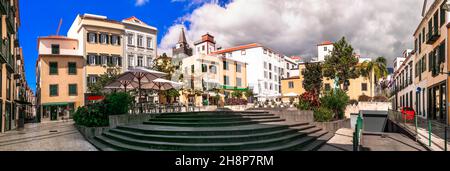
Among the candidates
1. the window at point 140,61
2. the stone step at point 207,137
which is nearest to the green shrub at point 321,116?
the stone step at point 207,137

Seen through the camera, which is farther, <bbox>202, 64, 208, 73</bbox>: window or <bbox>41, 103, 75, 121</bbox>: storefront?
<bbox>202, 64, 208, 73</bbox>: window

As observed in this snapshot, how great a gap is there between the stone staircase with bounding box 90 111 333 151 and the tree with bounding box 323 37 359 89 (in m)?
24.9

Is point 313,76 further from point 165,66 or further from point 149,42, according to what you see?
point 149,42

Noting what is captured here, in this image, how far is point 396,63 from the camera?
59031 millimetres

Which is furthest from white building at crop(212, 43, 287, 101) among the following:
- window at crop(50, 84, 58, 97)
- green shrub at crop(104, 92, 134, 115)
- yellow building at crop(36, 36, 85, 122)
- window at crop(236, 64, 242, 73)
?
green shrub at crop(104, 92, 134, 115)

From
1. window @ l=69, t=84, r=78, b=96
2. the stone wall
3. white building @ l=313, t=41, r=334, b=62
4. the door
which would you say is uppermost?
white building @ l=313, t=41, r=334, b=62

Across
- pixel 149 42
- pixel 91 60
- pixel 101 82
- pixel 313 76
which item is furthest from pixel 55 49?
pixel 313 76

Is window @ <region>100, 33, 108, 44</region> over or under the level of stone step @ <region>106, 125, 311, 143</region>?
over

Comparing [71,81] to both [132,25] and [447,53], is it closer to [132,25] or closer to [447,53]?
[132,25]

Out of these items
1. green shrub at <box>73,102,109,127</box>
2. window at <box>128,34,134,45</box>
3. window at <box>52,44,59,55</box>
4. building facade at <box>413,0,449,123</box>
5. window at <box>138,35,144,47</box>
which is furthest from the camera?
window at <box>138,35,144,47</box>

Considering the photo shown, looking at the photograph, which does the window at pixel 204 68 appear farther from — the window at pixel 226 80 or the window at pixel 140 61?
the window at pixel 140 61

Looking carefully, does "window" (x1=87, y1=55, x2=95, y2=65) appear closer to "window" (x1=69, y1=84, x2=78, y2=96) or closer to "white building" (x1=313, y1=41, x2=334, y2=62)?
"window" (x1=69, y1=84, x2=78, y2=96)

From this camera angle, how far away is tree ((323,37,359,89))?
1342 inches

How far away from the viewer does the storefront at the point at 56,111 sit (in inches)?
1219
